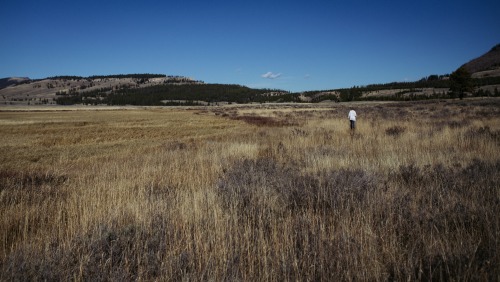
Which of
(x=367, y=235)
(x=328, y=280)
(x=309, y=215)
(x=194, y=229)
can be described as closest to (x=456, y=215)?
(x=367, y=235)

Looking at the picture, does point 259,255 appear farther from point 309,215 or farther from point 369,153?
point 369,153

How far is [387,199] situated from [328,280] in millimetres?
2185

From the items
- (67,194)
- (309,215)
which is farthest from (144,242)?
(67,194)

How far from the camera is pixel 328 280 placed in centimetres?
241

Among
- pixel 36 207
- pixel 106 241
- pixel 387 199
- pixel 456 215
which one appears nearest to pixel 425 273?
pixel 456 215

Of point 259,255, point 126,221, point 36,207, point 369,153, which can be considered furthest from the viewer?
point 369,153

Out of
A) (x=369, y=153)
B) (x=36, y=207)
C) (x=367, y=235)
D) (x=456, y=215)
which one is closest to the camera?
(x=367, y=235)

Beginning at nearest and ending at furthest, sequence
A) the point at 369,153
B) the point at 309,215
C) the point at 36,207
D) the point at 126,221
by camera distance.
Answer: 1. the point at 309,215
2. the point at 126,221
3. the point at 36,207
4. the point at 369,153

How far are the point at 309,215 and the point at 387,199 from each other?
1.35 meters

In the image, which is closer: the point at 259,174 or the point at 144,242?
the point at 144,242

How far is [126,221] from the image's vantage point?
156 inches

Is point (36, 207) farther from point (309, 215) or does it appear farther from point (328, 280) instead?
point (328, 280)

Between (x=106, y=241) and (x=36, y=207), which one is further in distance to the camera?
(x=36, y=207)

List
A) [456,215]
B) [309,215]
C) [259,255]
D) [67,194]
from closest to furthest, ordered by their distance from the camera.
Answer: [259,255], [456,215], [309,215], [67,194]
